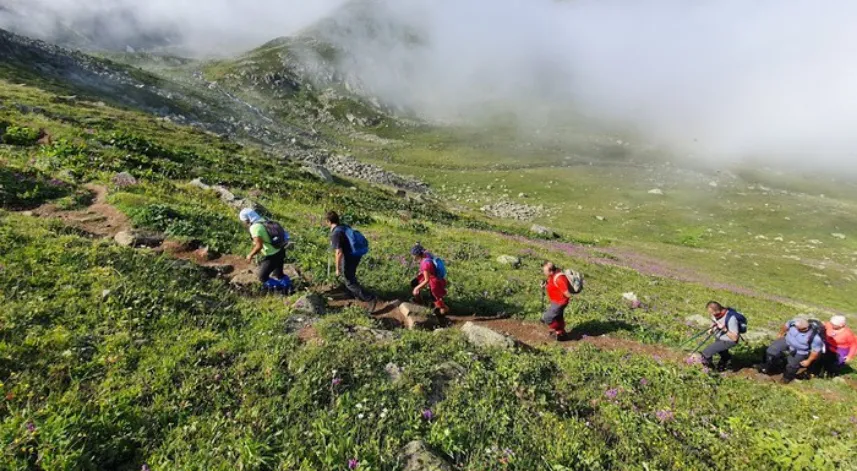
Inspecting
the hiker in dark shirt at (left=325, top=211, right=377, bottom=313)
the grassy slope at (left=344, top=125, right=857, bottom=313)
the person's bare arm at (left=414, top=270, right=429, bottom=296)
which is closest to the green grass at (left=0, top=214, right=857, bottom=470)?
the hiker in dark shirt at (left=325, top=211, right=377, bottom=313)

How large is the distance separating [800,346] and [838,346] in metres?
1.70

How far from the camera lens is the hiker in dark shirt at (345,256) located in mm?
13422

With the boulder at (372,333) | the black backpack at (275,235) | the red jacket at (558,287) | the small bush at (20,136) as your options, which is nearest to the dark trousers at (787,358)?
the red jacket at (558,287)

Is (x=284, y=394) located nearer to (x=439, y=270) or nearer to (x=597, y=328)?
(x=439, y=270)

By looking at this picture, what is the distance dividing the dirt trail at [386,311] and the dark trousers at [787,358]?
437 millimetres

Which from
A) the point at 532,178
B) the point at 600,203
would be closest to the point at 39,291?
the point at 600,203

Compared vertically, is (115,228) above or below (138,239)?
below

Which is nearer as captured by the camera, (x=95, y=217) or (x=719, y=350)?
(x=719, y=350)

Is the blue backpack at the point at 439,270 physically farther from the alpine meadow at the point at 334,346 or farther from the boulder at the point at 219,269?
the boulder at the point at 219,269

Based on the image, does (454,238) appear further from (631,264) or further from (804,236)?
(804,236)

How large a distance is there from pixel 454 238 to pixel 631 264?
2000 cm

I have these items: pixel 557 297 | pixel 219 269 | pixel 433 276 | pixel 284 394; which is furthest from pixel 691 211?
pixel 284 394

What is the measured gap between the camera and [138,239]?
14.2 meters

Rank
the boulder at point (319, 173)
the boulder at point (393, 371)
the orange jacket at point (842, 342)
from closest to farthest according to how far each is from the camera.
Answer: the boulder at point (393, 371)
the orange jacket at point (842, 342)
the boulder at point (319, 173)
